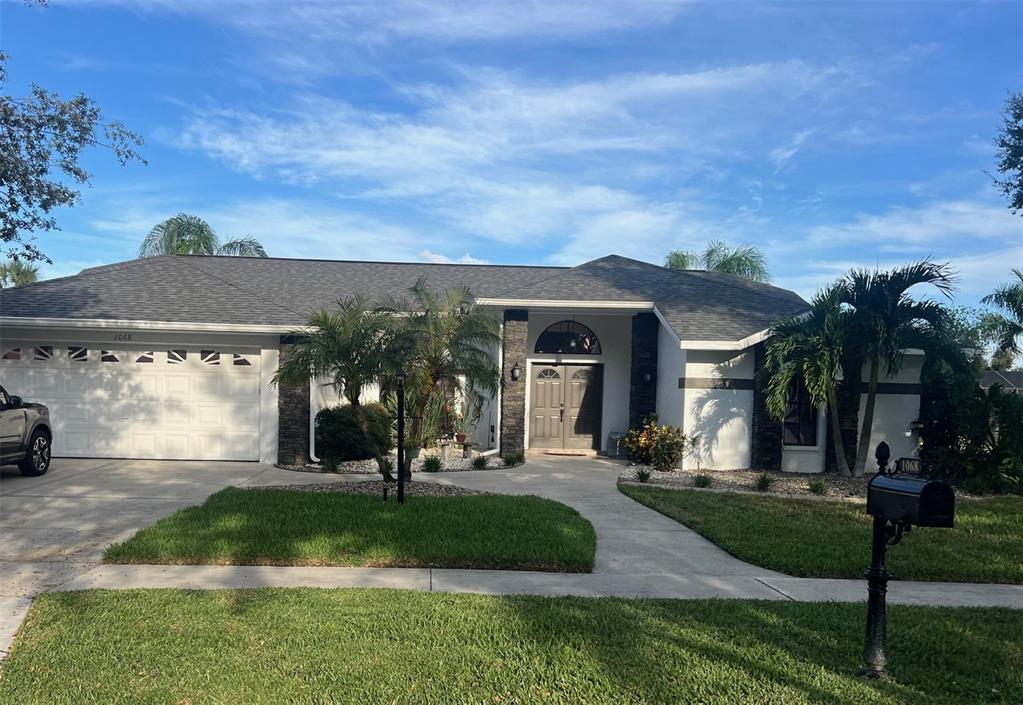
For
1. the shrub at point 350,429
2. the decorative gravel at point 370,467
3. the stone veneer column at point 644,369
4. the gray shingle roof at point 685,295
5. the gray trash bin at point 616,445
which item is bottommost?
the decorative gravel at point 370,467

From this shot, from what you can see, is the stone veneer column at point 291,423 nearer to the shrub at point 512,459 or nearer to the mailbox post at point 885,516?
the shrub at point 512,459

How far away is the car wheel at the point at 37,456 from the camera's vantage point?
11474mm

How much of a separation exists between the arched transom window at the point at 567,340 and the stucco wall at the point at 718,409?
3431 millimetres

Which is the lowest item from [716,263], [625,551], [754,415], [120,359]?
[625,551]

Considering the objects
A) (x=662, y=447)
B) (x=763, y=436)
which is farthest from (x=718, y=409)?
(x=662, y=447)

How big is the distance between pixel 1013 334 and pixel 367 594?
559 inches

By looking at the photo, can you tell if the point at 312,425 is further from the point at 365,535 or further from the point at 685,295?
the point at 685,295

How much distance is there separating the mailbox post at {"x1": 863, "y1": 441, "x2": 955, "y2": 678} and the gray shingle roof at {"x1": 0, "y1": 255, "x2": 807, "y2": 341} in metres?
9.33

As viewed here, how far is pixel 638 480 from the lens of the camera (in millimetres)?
12562

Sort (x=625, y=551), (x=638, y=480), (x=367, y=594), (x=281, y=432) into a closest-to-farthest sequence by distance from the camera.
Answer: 1. (x=367, y=594)
2. (x=625, y=551)
3. (x=638, y=480)
4. (x=281, y=432)

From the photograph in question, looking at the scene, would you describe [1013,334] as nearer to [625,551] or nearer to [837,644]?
[625,551]

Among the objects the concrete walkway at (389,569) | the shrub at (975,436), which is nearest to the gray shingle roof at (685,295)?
the shrub at (975,436)

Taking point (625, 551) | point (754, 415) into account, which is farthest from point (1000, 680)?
point (754, 415)

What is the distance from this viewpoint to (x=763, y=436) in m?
14.1
